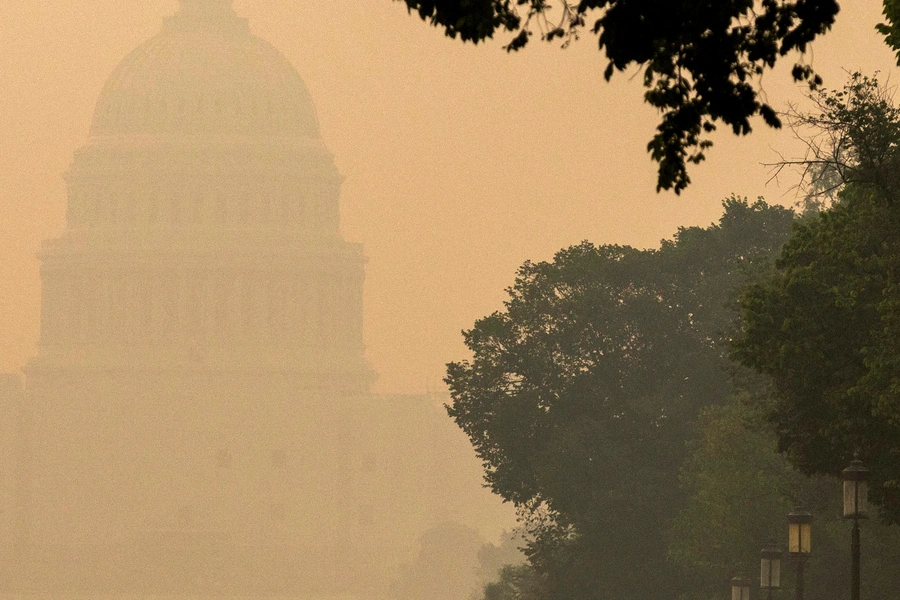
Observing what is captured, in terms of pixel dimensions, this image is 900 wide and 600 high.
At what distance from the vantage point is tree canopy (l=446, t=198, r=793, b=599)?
5784 centimetres

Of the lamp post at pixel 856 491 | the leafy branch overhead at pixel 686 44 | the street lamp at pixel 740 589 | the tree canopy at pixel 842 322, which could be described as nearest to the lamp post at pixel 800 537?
the tree canopy at pixel 842 322

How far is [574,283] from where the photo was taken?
6562cm

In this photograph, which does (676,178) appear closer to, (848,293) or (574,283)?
(848,293)

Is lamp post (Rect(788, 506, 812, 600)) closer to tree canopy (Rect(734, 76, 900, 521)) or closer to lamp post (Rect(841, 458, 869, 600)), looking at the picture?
tree canopy (Rect(734, 76, 900, 521))

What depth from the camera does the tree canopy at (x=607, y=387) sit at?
A: 57844mm

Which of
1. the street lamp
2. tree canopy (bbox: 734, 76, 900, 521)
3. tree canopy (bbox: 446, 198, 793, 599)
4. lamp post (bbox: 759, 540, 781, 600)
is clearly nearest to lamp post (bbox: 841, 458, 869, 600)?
tree canopy (bbox: 734, 76, 900, 521)

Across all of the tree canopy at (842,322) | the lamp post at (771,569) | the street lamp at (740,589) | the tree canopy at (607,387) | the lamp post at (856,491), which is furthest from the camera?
the tree canopy at (607,387)

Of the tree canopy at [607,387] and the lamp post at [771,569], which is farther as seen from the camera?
the tree canopy at [607,387]

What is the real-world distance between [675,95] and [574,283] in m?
48.1

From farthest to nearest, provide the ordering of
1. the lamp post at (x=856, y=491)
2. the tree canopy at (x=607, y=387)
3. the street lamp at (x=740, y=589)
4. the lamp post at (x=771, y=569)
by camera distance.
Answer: the tree canopy at (x=607, y=387) → the street lamp at (x=740, y=589) → the lamp post at (x=771, y=569) → the lamp post at (x=856, y=491)

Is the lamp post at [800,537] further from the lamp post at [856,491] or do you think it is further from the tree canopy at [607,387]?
the tree canopy at [607,387]

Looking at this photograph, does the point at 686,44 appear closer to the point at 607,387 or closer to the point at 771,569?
the point at 771,569

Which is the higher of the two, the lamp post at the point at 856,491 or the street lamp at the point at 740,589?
the lamp post at the point at 856,491

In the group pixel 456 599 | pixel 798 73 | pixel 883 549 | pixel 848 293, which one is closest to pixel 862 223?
pixel 848 293
